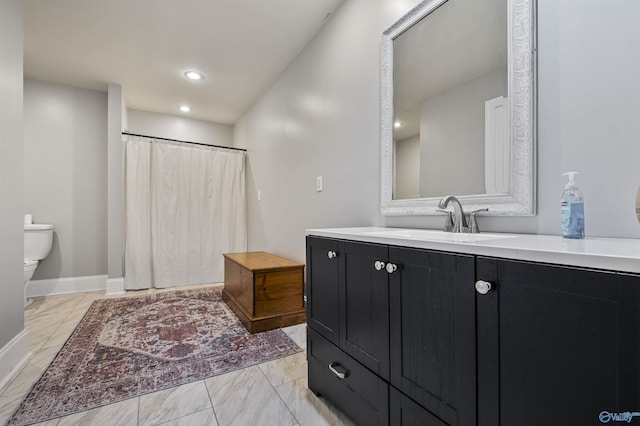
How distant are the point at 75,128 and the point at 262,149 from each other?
6.97ft

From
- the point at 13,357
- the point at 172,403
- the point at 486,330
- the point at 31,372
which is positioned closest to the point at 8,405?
the point at 31,372

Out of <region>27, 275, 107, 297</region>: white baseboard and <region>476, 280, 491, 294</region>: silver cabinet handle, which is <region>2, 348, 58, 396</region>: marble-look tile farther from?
<region>476, 280, 491, 294</region>: silver cabinet handle

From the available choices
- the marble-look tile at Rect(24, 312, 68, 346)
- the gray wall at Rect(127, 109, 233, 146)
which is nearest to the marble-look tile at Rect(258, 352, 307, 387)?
the marble-look tile at Rect(24, 312, 68, 346)

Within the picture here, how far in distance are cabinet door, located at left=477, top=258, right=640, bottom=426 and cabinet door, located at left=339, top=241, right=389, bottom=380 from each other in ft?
1.12

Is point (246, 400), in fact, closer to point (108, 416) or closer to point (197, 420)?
point (197, 420)

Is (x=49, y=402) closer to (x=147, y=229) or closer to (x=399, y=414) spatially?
(x=399, y=414)

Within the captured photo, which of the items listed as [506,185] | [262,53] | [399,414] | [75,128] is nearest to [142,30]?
[262,53]

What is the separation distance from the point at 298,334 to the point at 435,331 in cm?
147

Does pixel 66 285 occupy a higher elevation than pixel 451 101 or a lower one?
lower

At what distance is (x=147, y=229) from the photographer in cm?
337

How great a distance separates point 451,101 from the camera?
1331mm

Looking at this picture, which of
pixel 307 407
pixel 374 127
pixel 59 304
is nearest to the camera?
pixel 307 407

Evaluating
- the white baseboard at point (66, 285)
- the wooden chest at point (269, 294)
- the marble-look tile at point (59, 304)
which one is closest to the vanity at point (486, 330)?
the wooden chest at point (269, 294)

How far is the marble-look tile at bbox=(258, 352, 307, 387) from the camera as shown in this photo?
5.04ft
